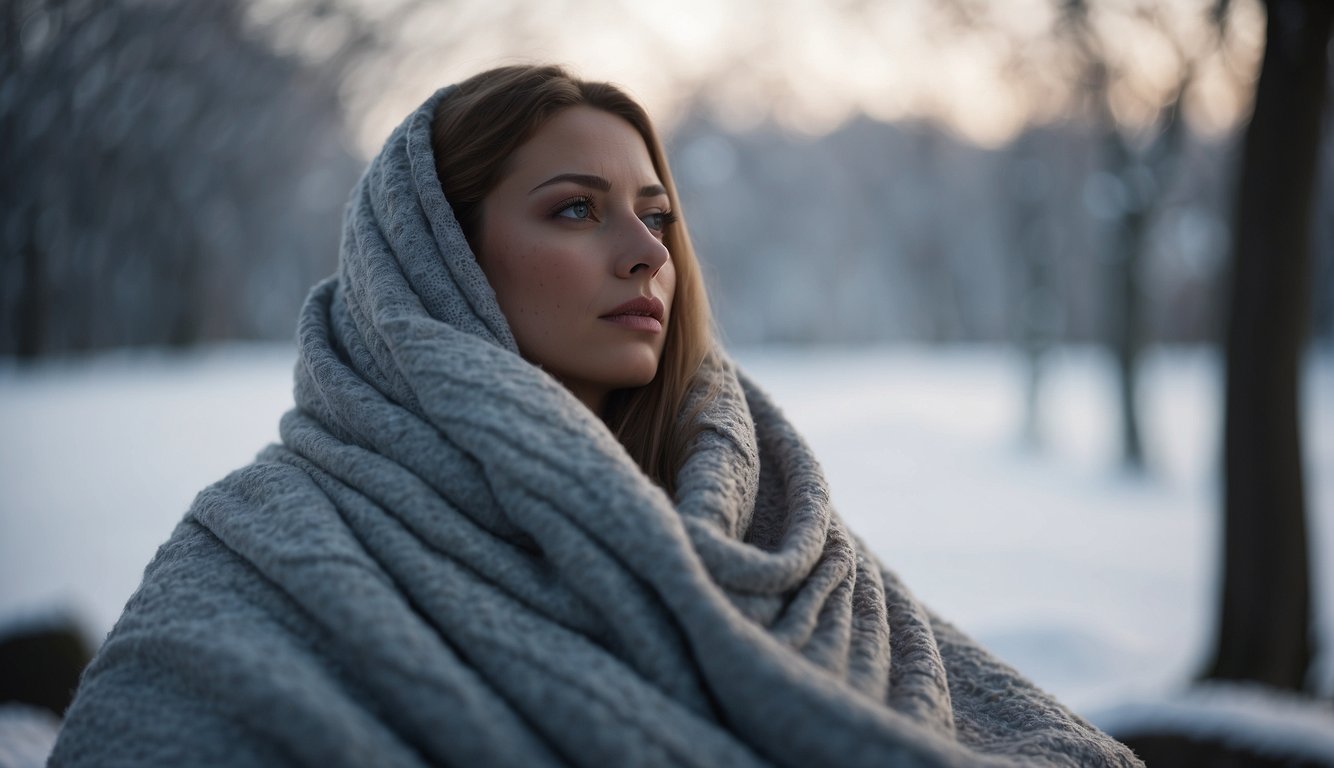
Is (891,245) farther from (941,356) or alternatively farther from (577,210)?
(577,210)

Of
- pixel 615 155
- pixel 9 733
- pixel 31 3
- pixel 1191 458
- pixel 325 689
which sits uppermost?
pixel 1191 458

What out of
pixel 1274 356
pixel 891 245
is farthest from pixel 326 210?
pixel 1274 356

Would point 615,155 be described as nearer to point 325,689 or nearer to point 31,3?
point 325,689

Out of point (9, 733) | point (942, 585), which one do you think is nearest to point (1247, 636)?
point (942, 585)

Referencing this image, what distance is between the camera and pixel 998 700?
5.26 ft

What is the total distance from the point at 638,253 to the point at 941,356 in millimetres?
24799

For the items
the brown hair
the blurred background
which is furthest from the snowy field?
the brown hair

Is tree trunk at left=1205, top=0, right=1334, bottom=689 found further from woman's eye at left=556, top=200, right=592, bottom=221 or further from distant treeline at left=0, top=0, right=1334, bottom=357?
woman's eye at left=556, top=200, right=592, bottom=221

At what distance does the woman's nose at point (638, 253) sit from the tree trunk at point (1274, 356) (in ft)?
11.3

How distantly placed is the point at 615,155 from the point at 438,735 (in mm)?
1127

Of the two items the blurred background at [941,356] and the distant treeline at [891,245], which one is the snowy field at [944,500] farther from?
the distant treeline at [891,245]

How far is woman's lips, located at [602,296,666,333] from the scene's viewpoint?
5.28ft

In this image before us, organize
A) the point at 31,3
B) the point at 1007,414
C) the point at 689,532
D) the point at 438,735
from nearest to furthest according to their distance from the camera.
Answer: the point at 438,735 → the point at 689,532 → the point at 31,3 → the point at 1007,414

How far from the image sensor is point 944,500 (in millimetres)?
9234
